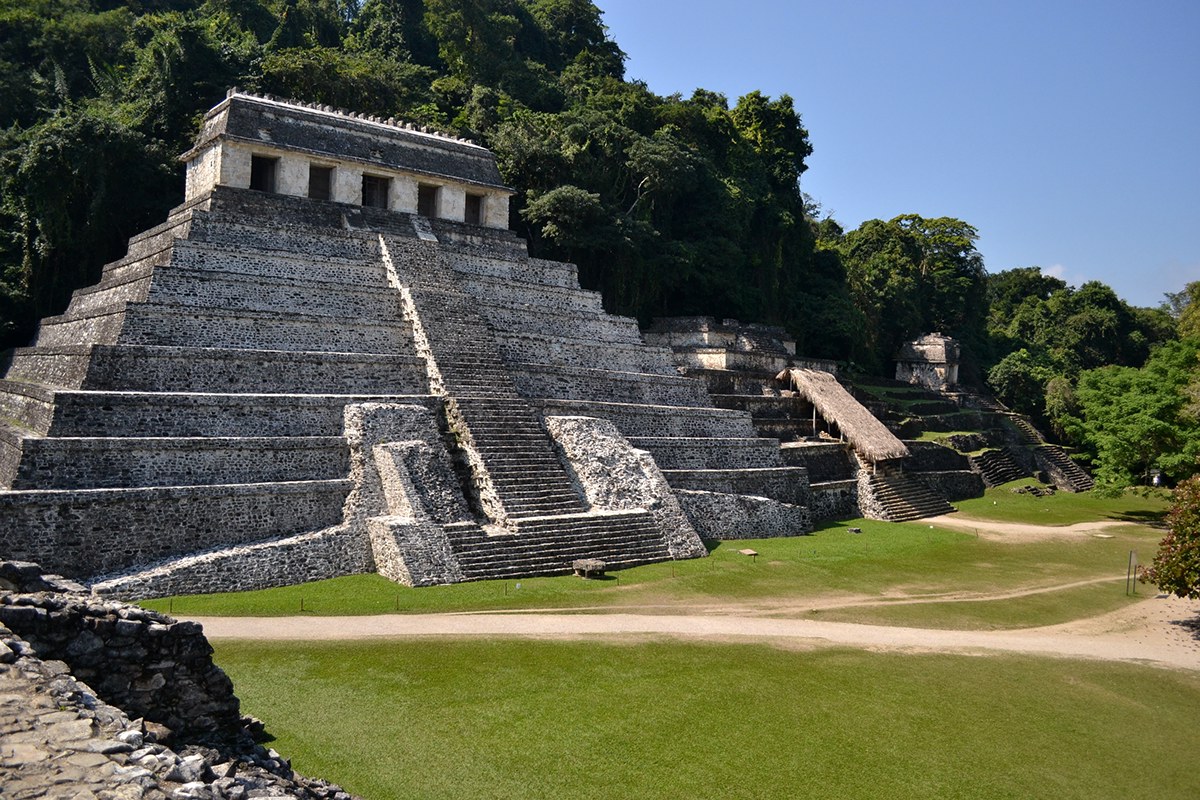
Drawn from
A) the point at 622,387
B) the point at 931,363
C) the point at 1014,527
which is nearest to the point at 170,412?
the point at 622,387

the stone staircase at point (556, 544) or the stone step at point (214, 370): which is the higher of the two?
the stone step at point (214, 370)

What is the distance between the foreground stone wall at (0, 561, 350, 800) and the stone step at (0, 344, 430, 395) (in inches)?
369

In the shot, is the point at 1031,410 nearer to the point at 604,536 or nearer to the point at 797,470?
the point at 797,470

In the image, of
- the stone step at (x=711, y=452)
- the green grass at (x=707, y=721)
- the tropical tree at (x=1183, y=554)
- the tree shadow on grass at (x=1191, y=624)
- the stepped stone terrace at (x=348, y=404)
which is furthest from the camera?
the stone step at (x=711, y=452)

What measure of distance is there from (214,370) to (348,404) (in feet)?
8.81

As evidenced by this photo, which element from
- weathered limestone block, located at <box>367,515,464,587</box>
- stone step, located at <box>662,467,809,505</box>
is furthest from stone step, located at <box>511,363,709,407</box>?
weathered limestone block, located at <box>367,515,464,587</box>

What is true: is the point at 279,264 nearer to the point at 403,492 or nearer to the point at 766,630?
the point at 403,492

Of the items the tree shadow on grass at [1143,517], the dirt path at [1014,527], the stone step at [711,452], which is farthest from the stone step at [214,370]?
the tree shadow on grass at [1143,517]

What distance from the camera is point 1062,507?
31.9m

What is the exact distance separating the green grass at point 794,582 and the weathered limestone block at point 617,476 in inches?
33.3

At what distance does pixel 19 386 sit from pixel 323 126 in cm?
1148

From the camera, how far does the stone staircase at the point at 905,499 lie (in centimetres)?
2730

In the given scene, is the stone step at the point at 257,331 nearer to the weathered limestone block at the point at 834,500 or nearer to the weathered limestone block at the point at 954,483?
the weathered limestone block at the point at 834,500

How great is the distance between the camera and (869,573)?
18781mm
